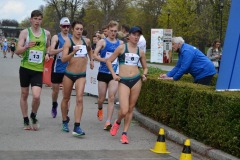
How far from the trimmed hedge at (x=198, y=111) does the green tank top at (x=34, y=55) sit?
2.32 meters

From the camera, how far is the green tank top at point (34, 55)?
8.06m

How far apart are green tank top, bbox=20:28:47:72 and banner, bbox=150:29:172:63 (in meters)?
30.8

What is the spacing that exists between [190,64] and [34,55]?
306 centimetres

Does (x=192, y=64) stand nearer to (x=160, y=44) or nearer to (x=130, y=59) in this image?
(x=130, y=59)

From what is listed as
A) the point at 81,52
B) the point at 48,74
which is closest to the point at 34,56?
the point at 81,52

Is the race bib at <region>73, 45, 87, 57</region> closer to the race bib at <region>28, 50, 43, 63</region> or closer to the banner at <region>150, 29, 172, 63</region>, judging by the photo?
the race bib at <region>28, 50, 43, 63</region>

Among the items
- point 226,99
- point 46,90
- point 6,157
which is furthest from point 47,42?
point 46,90

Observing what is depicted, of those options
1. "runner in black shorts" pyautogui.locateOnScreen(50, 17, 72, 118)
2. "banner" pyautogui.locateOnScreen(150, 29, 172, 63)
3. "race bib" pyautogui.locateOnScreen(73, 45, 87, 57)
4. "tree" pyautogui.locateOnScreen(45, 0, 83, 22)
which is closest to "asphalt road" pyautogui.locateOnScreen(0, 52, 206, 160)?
"runner in black shorts" pyautogui.locateOnScreen(50, 17, 72, 118)

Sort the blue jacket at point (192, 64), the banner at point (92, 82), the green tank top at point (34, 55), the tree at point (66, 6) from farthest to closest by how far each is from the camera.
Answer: the tree at point (66, 6)
the banner at point (92, 82)
the blue jacket at point (192, 64)
the green tank top at point (34, 55)

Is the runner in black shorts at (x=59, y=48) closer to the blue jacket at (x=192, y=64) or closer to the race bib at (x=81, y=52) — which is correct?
the race bib at (x=81, y=52)

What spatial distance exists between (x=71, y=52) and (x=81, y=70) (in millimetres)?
369

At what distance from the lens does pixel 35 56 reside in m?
8.07

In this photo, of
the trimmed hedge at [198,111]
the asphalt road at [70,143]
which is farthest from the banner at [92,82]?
the trimmed hedge at [198,111]

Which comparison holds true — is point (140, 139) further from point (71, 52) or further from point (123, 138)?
point (71, 52)
